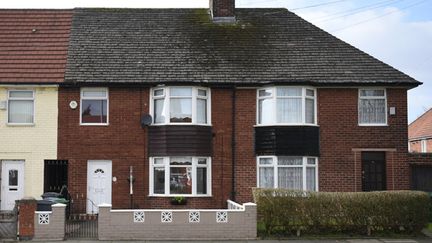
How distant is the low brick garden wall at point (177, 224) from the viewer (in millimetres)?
17422

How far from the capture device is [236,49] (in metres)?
25.0

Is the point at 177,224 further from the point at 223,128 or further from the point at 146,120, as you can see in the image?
the point at 223,128

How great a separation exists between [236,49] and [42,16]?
891cm

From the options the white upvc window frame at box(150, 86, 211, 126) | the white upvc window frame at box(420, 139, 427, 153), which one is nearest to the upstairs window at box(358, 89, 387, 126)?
the white upvc window frame at box(150, 86, 211, 126)

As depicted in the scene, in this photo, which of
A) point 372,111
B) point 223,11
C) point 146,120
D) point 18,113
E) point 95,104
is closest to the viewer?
point 146,120

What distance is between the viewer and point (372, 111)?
23719 mm

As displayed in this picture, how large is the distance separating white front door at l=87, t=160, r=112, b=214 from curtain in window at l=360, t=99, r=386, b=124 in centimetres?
1024

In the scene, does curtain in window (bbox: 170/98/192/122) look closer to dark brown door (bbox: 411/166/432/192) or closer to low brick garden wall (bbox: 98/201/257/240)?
low brick garden wall (bbox: 98/201/257/240)

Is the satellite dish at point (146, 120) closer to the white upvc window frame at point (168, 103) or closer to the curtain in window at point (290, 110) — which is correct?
the white upvc window frame at point (168, 103)

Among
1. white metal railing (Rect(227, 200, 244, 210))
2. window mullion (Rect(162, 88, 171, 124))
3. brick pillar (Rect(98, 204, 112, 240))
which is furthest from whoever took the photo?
window mullion (Rect(162, 88, 171, 124))

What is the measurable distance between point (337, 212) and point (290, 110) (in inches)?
234

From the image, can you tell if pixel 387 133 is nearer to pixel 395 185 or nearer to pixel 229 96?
pixel 395 185

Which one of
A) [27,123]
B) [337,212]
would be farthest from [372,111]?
[27,123]

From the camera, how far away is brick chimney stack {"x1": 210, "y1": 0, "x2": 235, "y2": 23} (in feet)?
87.6
